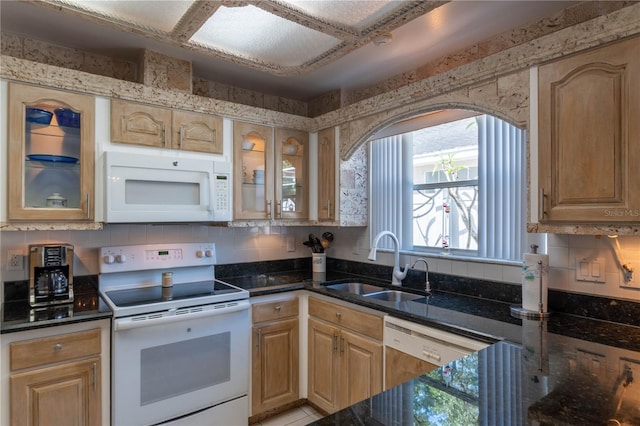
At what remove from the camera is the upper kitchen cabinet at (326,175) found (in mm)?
2922

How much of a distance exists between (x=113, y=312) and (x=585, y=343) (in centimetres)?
219

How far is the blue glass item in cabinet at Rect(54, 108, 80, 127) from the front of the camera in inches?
81.8

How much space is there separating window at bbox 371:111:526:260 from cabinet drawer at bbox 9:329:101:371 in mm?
2054

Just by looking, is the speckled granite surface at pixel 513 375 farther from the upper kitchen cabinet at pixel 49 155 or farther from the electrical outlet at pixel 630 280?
the upper kitchen cabinet at pixel 49 155

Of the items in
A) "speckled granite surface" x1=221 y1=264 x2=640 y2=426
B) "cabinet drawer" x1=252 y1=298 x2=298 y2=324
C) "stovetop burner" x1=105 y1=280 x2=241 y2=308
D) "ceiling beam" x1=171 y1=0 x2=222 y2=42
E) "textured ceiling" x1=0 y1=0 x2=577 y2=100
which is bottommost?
"cabinet drawer" x1=252 y1=298 x2=298 y2=324

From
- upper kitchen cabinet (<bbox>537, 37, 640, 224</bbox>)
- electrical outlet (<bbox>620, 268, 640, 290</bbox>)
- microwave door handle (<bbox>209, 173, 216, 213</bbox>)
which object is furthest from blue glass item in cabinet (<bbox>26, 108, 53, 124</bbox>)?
electrical outlet (<bbox>620, 268, 640, 290</bbox>)

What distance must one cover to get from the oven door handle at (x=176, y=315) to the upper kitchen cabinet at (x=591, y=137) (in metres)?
1.76

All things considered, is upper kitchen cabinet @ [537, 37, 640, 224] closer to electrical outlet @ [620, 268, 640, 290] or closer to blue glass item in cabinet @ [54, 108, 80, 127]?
electrical outlet @ [620, 268, 640, 290]

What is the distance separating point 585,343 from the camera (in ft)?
4.83

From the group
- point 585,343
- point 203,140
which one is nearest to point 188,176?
point 203,140

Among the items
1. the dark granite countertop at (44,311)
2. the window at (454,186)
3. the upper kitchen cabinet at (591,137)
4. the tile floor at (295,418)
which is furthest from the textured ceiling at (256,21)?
the tile floor at (295,418)

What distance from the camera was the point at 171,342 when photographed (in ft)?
6.97

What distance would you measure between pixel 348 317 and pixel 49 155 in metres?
1.96

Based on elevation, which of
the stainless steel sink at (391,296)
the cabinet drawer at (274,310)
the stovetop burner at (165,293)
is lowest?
the cabinet drawer at (274,310)
